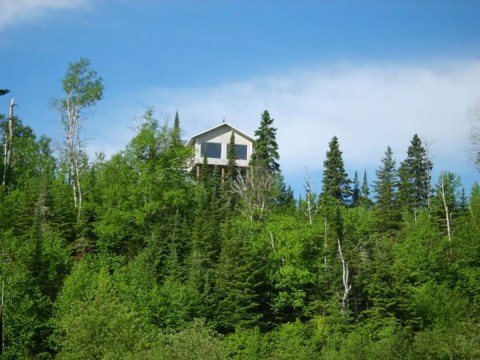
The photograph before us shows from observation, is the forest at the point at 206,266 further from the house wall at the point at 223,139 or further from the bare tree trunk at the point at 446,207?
the house wall at the point at 223,139

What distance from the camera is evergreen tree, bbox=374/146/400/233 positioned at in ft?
222

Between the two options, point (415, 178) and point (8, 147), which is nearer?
point (8, 147)

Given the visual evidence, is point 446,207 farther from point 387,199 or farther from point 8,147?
point 8,147

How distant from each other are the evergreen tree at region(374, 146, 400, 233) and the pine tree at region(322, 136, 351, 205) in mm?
3808

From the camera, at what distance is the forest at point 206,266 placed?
42375 mm

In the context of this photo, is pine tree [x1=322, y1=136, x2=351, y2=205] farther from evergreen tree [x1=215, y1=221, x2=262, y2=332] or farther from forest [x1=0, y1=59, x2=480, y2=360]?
evergreen tree [x1=215, y1=221, x2=262, y2=332]

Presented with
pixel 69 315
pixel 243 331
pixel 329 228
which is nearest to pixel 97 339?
pixel 69 315

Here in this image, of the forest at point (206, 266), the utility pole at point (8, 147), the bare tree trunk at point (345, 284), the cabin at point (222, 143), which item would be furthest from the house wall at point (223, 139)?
the bare tree trunk at point (345, 284)

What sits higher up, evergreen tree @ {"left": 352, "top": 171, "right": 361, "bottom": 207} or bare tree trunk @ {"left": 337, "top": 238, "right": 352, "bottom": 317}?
evergreen tree @ {"left": 352, "top": 171, "right": 361, "bottom": 207}

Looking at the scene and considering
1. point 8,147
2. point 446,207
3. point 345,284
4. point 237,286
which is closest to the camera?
point 237,286

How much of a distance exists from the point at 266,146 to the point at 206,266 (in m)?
25.3

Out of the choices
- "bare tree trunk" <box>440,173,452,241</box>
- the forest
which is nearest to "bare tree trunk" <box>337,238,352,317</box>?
the forest

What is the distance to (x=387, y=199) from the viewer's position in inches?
2874

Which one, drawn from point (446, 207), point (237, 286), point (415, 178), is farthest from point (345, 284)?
point (415, 178)
